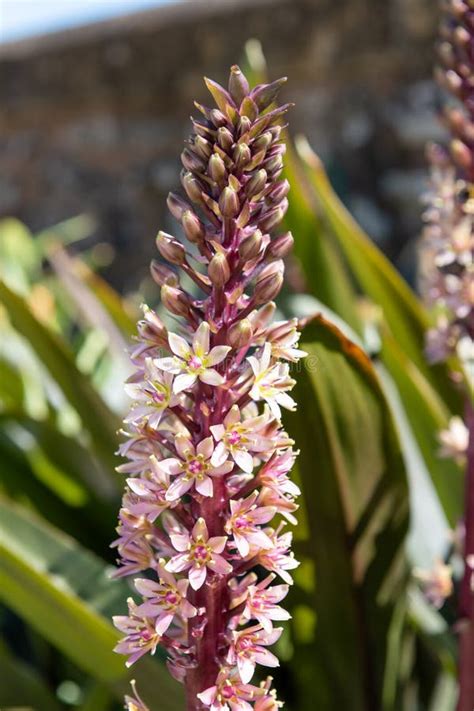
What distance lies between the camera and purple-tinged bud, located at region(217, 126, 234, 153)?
1.56ft

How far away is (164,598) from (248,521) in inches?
2.4

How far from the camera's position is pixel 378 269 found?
3.90 ft

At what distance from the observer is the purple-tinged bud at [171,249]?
53 centimetres

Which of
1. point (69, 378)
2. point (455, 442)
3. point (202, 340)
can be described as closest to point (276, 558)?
point (202, 340)

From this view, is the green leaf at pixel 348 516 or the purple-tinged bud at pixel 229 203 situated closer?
the purple-tinged bud at pixel 229 203

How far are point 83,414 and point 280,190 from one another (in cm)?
76

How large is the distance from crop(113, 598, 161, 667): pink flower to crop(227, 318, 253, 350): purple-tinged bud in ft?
0.48

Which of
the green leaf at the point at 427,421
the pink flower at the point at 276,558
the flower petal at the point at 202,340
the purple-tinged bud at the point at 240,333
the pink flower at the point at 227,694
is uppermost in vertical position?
the flower petal at the point at 202,340

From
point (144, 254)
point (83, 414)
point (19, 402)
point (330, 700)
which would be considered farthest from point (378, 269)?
point (144, 254)

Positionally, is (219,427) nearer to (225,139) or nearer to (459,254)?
(225,139)

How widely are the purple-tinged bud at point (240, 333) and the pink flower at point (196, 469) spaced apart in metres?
0.05

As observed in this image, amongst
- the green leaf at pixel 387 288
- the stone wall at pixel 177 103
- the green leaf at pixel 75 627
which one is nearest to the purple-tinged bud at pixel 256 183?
the green leaf at pixel 75 627

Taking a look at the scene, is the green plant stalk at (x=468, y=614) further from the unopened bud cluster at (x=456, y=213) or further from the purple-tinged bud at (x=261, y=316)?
the purple-tinged bud at (x=261, y=316)

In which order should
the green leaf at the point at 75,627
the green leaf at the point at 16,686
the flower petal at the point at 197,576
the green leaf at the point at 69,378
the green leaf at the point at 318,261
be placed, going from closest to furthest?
the flower petal at the point at 197,576
the green leaf at the point at 75,627
the green leaf at the point at 16,686
the green leaf at the point at 69,378
the green leaf at the point at 318,261
